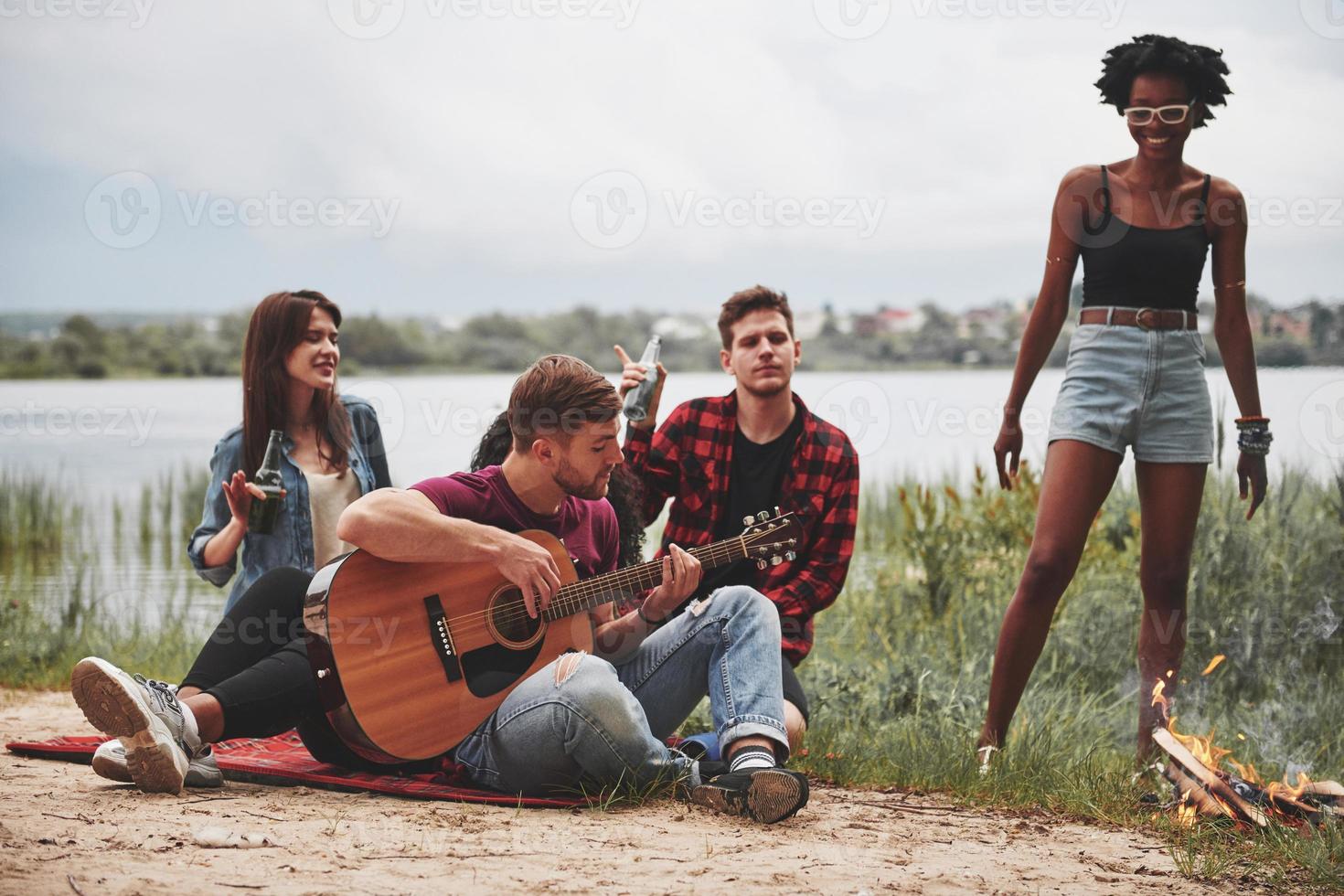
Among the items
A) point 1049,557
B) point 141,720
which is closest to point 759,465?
point 1049,557

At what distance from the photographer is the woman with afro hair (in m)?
3.88

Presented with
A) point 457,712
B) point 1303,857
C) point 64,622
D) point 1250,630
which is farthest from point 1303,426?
point 64,622

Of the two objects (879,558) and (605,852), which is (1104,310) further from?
(879,558)

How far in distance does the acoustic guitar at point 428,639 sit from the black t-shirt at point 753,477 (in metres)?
0.83

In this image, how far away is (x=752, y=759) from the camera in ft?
10.9

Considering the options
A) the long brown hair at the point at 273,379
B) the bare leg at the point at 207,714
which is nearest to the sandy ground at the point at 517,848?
the bare leg at the point at 207,714

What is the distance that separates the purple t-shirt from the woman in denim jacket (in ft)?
3.27

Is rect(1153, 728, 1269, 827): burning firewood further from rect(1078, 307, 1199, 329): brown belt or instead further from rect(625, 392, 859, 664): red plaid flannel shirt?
rect(1078, 307, 1199, 329): brown belt

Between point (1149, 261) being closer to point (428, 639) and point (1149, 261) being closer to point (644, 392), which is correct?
point (644, 392)

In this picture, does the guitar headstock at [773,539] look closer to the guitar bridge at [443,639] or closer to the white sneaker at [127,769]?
the guitar bridge at [443,639]

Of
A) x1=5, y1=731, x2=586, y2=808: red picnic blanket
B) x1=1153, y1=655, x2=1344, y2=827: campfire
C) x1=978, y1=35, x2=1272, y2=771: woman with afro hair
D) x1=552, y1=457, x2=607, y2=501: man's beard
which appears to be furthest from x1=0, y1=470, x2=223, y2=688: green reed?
x1=1153, y1=655, x2=1344, y2=827: campfire

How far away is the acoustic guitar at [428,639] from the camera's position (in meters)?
3.33

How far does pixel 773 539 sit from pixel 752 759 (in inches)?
25.8

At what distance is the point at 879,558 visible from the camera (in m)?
7.69
